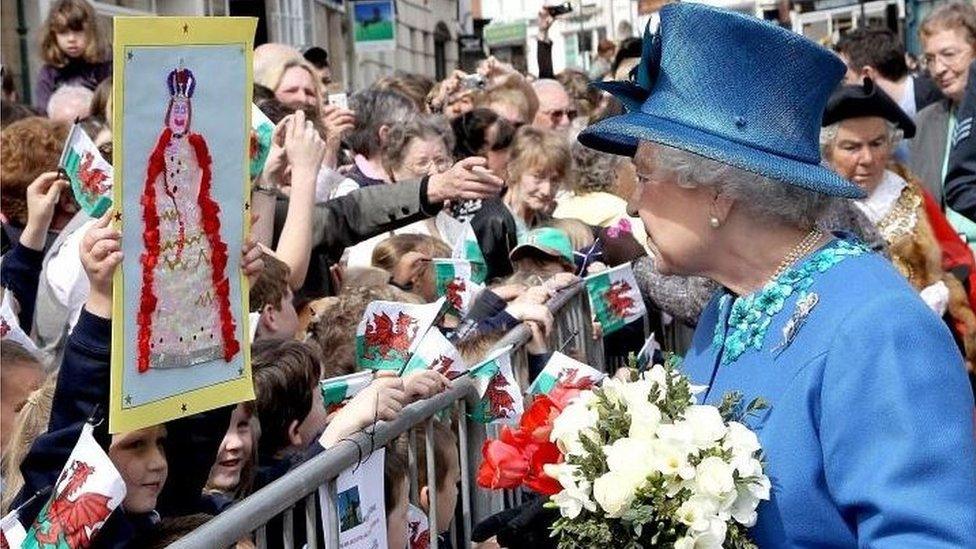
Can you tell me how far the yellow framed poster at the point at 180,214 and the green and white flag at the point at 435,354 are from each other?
0.83 metres

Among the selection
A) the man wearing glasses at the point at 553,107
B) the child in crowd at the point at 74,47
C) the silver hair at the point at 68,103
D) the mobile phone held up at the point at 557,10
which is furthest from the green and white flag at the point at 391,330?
the mobile phone held up at the point at 557,10

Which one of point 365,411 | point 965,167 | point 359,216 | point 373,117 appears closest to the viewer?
point 365,411

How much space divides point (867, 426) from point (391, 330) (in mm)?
1889

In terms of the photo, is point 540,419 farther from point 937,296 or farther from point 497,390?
point 937,296

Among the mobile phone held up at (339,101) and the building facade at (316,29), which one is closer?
the mobile phone held up at (339,101)

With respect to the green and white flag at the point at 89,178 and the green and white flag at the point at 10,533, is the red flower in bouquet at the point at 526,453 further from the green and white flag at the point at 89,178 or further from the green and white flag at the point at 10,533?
the green and white flag at the point at 89,178

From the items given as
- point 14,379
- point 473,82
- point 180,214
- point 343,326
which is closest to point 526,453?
point 180,214

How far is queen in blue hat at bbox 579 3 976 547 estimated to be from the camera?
2707mm

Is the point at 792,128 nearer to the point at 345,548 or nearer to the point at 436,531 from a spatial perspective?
the point at 345,548

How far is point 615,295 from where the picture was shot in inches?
256

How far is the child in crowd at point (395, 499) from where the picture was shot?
3596mm

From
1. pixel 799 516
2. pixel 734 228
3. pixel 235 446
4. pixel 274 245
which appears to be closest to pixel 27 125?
pixel 274 245

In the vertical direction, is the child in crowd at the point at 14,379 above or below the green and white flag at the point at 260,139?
below

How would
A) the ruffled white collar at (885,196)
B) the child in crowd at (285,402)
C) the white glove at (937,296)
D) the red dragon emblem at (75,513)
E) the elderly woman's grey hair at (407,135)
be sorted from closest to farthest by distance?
1. the red dragon emblem at (75,513)
2. the child in crowd at (285,402)
3. the white glove at (937,296)
4. the ruffled white collar at (885,196)
5. the elderly woman's grey hair at (407,135)
